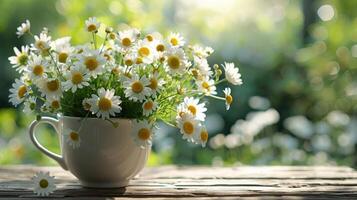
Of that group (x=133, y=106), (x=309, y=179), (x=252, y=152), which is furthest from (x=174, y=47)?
(x=252, y=152)

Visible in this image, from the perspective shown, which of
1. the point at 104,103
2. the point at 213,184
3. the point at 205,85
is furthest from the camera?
the point at 213,184

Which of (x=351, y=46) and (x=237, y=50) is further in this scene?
(x=237, y=50)

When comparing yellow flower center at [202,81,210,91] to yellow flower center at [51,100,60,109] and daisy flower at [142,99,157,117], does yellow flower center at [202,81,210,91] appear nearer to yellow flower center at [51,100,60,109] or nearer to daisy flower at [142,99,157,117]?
daisy flower at [142,99,157,117]

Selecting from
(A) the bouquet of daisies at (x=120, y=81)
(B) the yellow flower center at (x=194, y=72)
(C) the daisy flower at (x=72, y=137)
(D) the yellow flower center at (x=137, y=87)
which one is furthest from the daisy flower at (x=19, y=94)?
(B) the yellow flower center at (x=194, y=72)

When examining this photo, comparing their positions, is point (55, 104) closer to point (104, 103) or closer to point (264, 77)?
point (104, 103)

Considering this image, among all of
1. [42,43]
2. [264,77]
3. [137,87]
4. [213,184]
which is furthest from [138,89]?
[264,77]

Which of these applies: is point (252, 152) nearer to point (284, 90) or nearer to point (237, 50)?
point (284, 90)

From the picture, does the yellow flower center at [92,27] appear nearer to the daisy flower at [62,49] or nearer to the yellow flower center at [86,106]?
the daisy flower at [62,49]
